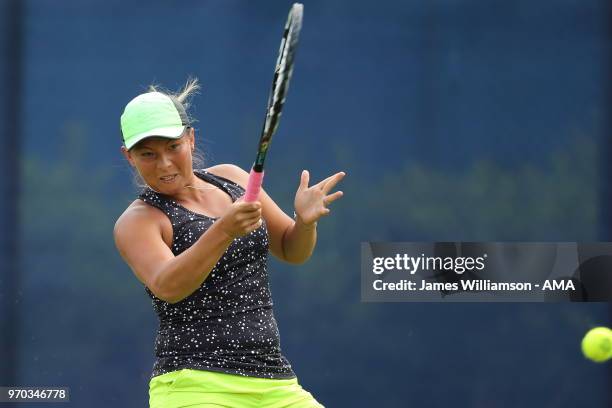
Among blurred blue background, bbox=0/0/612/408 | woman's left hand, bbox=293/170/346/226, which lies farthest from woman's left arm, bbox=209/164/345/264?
blurred blue background, bbox=0/0/612/408

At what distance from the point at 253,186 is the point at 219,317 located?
0.48m

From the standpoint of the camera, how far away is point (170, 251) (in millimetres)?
2832

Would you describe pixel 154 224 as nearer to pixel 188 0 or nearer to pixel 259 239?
pixel 259 239

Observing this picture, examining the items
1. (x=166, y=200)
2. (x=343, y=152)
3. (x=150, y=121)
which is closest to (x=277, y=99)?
(x=150, y=121)

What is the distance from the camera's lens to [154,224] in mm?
2861

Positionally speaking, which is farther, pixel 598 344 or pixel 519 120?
pixel 519 120

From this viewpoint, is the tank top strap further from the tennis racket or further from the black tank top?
the tennis racket

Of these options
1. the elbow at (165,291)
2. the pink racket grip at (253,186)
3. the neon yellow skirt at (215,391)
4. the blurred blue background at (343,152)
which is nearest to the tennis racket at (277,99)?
the pink racket grip at (253,186)

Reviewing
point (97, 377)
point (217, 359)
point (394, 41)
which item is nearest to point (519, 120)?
point (394, 41)

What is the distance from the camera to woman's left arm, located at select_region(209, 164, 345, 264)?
295cm

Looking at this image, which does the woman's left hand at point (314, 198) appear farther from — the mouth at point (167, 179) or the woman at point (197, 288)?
the mouth at point (167, 179)

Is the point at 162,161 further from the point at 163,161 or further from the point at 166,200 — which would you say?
the point at 166,200

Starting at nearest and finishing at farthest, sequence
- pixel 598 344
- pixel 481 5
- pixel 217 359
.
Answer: pixel 217 359 → pixel 598 344 → pixel 481 5

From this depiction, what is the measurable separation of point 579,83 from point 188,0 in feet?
5.66
